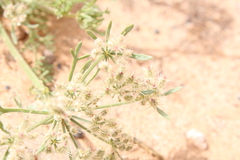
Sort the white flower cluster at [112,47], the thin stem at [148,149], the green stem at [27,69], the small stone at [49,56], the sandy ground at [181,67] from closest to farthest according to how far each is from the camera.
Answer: the white flower cluster at [112,47] < the green stem at [27,69] < the thin stem at [148,149] < the sandy ground at [181,67] < the small stone at [49,56]

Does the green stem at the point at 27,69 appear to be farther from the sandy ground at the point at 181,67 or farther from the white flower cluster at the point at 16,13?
the sandy ground at the point at 181,67

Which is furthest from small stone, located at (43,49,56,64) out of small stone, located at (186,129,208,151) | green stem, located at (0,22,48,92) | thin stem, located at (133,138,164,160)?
small stone, located at (186,129,208,151)

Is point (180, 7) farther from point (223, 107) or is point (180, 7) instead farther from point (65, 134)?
point (65, 134)

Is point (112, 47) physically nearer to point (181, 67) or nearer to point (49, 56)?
point (49, 56)

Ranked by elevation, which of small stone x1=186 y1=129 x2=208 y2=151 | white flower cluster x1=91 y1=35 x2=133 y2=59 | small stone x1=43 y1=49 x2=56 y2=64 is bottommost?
small stone x1=186 y1=129 x2=208 y2=151

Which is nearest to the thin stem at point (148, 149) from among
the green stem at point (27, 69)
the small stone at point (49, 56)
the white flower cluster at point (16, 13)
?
the green stem at point (27, 69)

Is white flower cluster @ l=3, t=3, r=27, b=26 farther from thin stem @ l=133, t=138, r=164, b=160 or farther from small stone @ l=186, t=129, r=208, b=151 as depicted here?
small stone @ l=186, t=129, r=208, b=151

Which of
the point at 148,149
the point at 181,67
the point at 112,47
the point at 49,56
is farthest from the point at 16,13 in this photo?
the point at 181,67
